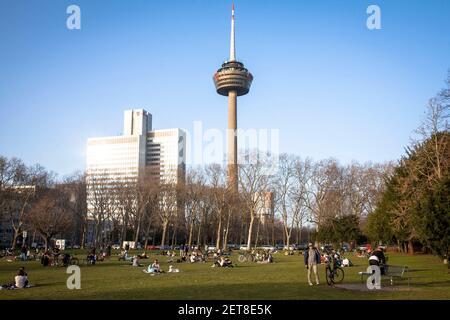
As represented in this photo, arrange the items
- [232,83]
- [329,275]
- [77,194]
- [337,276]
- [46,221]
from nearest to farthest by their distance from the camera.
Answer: [329,275] < [337,276] < [46,221] < [77,194] < [232,83]

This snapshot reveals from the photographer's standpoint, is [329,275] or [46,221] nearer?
[329,275]

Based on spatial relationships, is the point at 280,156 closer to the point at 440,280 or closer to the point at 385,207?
the point at 385,207

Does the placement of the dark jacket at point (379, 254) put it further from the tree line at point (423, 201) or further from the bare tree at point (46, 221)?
the bare tree at point (46, 221)

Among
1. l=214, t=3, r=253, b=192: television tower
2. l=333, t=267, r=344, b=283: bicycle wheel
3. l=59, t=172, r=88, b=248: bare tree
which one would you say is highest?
l=214, t=3, r=253, b=192: television tower

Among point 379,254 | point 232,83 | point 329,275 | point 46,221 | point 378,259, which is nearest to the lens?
point 378,259

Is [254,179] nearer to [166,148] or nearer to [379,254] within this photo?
[379,254]

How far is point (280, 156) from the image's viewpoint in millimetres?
83812

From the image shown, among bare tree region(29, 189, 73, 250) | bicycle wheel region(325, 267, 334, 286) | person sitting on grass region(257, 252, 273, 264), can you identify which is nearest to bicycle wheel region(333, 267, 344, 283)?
bicycle wheel region(325, 267, 334, 286)

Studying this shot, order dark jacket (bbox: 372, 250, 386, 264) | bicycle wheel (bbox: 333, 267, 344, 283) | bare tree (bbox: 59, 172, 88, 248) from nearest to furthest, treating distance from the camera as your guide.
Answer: dark jacket (bbox: 372, 250, 386, 264) < bicycle wheel (bbox: 333, 267, 344, 283) < bare tree (bbox: 59, 172, 88, 248)

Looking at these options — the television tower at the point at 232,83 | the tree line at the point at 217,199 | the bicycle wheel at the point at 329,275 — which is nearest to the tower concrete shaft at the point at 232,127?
the television tower at the point at 232,83

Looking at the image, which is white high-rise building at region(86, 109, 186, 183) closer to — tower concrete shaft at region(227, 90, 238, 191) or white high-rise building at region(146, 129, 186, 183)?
white high-rise building at region(146, 129, 186, 183)

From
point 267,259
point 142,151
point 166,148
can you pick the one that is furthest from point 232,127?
point 267,259

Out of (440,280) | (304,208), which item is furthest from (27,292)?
(304,208)

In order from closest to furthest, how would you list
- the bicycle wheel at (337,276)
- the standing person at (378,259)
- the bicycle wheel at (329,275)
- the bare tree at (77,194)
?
the standing person at (378,259)
the bicycle wheel at (329,275)
the bicycle wheel at (337,276)
the bare tree at (77,194)
